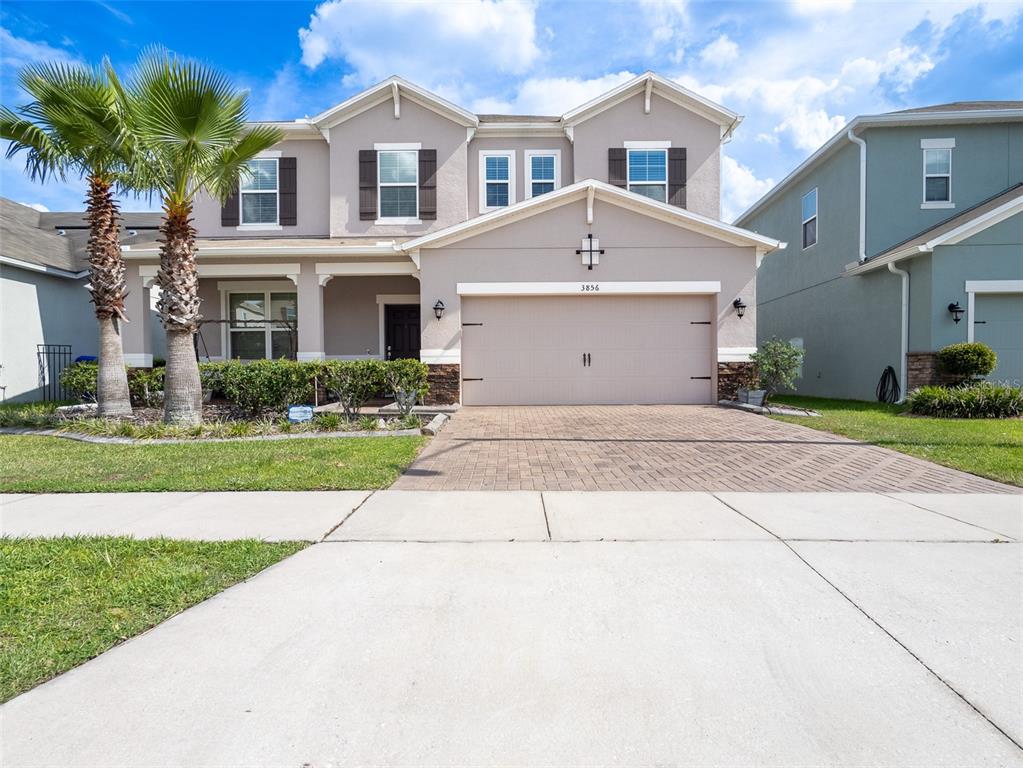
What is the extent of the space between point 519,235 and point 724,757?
1157 cm

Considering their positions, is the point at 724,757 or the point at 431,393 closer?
the point at 724,757

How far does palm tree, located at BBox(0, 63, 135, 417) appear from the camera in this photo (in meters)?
8.76

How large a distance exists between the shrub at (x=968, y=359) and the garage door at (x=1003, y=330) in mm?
873

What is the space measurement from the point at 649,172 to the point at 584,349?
547cm

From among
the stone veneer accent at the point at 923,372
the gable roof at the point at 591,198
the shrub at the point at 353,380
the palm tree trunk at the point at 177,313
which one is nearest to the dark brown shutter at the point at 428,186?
the gable roof at the point at 591,198

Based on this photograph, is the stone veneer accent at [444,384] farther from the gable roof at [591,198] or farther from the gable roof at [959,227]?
the gable roof at [959,227]

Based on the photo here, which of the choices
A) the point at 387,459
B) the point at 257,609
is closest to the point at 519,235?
the point at 387,459

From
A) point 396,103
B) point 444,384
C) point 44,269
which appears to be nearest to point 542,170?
point 396,103

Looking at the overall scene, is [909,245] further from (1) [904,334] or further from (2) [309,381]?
(2) [309,381]

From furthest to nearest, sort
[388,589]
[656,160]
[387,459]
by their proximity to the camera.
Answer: [656,160]
[387,459]
[388,589]

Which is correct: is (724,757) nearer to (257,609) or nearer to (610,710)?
(610,710)

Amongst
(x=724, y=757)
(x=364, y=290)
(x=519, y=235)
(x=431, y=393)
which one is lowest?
(x=724, y=757)

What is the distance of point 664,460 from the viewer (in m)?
6.81

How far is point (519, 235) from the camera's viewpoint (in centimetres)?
1249
